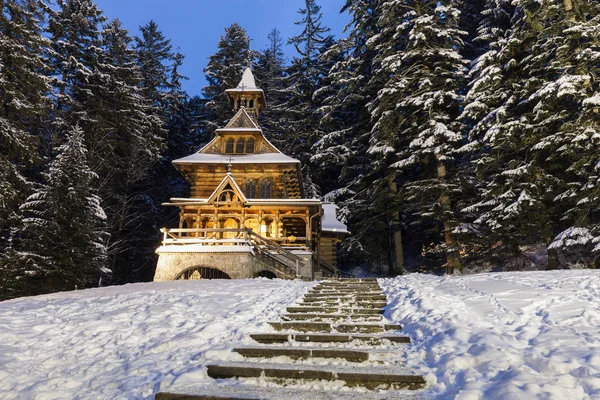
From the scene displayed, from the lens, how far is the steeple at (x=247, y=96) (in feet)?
109

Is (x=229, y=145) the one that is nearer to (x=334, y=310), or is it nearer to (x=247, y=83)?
(x=247, y=83)

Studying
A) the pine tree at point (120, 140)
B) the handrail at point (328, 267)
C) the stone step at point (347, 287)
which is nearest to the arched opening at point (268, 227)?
the handrail at point (328, 267)

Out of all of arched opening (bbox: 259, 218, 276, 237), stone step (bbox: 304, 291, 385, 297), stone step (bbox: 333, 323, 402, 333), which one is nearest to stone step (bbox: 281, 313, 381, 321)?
stone step (bbox: 333, 323, 402, 333)

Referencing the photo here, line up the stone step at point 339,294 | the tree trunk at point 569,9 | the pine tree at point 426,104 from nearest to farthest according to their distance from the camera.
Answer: the stone step at point 339,294
the tree trunk at point 569,9
the pine tree at point 426,104

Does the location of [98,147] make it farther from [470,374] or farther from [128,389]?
[470,374]

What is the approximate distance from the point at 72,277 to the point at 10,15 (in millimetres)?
12412

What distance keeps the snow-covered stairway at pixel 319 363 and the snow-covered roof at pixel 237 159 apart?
63.5 feet

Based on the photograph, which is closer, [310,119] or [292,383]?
[292,383]

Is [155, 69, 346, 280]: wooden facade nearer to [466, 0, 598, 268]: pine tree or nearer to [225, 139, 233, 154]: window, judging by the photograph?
[225, 139, 233, 154]: window

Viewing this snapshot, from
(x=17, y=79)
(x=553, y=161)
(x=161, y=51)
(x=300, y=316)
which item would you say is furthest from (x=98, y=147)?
(x=553, y=161)

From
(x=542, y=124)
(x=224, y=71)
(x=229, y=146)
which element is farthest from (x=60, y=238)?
(x=224, y=71)

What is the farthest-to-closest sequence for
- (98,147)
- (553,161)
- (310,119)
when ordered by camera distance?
(310,119) < (98,147) < (553,161)

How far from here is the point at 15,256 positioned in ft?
62.6

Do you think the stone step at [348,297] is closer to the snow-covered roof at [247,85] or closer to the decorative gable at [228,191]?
the decorative gable at [228,191]
